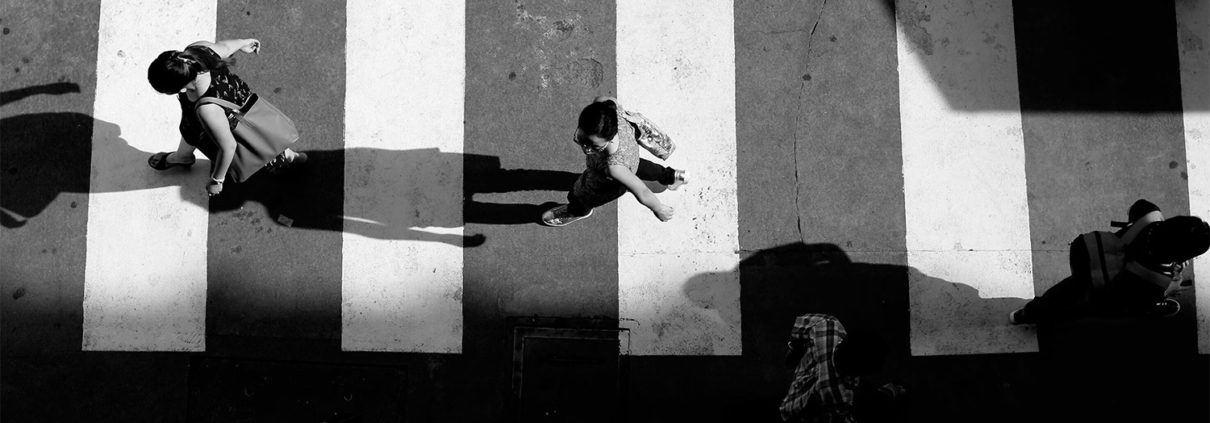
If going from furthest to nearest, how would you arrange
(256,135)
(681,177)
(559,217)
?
(559,217), (681,177), (256,135)

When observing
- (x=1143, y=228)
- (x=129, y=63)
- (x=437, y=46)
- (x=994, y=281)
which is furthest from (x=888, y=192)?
(x=129, y=63)

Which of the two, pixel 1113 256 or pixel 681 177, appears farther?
pixel 681 177

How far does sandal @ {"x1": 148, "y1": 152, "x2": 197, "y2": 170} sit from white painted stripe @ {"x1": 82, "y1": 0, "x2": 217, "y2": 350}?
0.26ft

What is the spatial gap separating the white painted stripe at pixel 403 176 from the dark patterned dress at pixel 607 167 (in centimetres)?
149

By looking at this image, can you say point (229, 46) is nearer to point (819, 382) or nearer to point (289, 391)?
point (289, 391)

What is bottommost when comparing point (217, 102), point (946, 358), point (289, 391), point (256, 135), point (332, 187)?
point (289, 391)

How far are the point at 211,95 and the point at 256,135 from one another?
1.53 feet

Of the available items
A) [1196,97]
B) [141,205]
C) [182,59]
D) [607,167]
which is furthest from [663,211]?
[1196,97]

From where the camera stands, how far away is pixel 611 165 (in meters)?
4.46

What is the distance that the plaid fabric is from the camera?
4.34 m

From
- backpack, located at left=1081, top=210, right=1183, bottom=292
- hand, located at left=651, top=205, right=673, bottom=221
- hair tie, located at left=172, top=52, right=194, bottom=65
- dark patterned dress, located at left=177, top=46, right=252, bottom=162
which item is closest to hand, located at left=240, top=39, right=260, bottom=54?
dark patterned dress, located at left=177, top=46, right=252, bottom=162

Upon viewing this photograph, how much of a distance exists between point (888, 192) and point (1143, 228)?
1.89 metres

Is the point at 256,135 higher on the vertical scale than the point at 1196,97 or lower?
lower

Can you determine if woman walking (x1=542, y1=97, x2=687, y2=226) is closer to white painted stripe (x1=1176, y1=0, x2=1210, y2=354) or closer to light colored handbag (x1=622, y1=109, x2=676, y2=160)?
light colored handbag (x1=622, y1=109, x2=676, y2=160)
